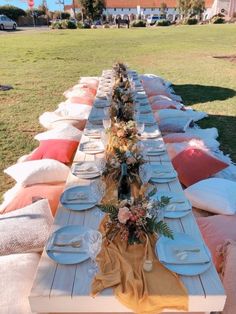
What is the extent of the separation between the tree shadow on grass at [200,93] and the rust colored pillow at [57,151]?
14.8 feet

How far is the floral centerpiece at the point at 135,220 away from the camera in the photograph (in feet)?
6.37

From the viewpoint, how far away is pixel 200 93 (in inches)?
350

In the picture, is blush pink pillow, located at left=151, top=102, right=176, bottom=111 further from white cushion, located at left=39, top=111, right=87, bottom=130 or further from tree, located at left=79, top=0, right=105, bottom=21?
tree, located at left=79, top=0, right=105, bottom=21

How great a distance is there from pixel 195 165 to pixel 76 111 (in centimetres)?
269

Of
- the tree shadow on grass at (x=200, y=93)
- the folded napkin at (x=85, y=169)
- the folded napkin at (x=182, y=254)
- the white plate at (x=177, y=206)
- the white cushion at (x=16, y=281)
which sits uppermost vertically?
the folded napkin at (x=182, y=254)

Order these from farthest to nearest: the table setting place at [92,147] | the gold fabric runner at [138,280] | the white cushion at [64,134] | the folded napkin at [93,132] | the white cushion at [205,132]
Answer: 1. the white cushion at [205,132]
2. the white cushion at [64,134]
3. the folded napkin at [93,132]
4. the table setting place at [92,147]
5. the gold fabric runner at [138,280]

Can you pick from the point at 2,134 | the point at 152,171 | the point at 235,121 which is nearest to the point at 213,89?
the point at 235,121

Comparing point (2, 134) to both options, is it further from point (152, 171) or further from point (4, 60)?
point (4, 60)

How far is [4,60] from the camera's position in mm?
15141

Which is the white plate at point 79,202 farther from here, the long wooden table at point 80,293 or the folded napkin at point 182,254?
the folded napkin at point 182,254

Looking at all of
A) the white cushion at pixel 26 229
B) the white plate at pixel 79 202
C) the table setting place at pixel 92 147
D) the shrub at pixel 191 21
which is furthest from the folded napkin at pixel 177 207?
the shrub at pixel 191 21

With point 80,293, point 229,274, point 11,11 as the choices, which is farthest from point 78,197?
point 11,11

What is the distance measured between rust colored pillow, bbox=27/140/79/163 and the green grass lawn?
69 cm

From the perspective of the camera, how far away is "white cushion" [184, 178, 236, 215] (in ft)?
9.71
